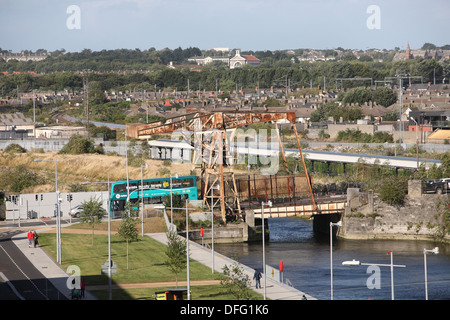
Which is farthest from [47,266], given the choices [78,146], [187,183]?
[78,146]

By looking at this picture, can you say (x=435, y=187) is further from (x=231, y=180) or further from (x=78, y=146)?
(x=78, y=146)

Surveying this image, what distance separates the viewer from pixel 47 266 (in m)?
47.7

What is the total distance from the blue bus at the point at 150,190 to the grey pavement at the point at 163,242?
9.38 metres

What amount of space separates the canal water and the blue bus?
8.81 metres

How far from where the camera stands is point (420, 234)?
2569 inches

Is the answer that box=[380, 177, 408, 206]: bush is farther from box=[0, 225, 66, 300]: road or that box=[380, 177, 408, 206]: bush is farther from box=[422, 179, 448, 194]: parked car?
box=[0, 225, 66, 300]: road

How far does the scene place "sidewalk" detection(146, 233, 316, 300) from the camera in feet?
133

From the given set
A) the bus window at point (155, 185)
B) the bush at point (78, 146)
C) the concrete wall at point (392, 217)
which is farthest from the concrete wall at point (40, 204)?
the bush at point (78, 146)

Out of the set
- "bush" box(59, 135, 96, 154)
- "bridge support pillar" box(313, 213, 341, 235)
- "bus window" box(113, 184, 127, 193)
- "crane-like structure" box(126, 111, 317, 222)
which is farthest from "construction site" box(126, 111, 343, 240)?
"bush" box(59, 135, 96, 154)

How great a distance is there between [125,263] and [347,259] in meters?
16.6

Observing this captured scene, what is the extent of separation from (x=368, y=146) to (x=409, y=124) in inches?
576

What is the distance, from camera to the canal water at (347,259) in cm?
4534

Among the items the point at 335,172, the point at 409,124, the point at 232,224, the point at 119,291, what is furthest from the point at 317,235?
the point at 409,124

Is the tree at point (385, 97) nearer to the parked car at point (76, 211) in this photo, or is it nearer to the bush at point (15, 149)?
the bush at point (15, 149)
